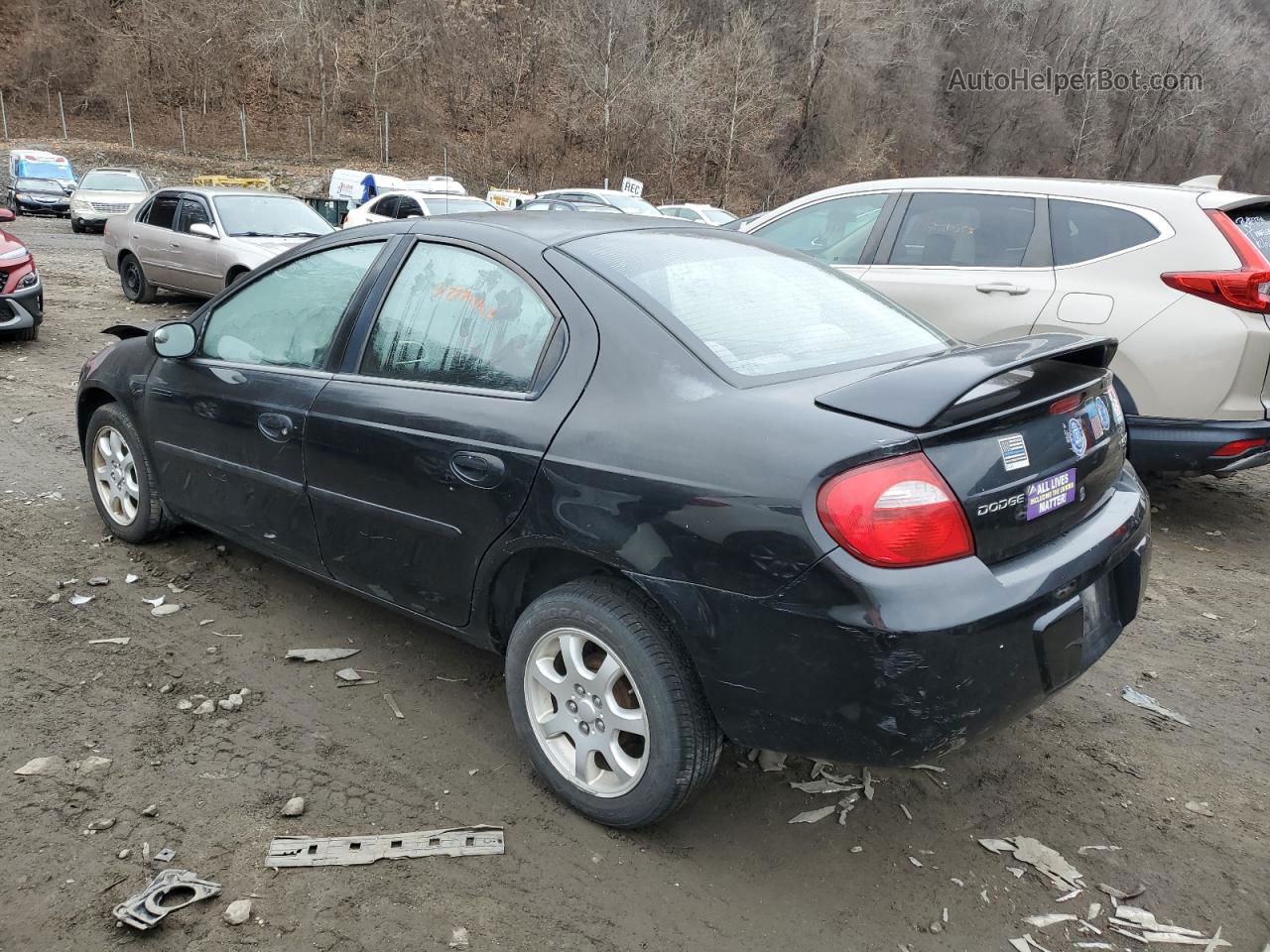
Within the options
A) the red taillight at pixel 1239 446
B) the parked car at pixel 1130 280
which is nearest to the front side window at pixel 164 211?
the parked car at pixel 1130 280

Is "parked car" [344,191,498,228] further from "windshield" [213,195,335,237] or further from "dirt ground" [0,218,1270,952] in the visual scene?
"dirt ground" [0,218,1270,952]

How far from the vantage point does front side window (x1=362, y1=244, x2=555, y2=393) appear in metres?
2.72

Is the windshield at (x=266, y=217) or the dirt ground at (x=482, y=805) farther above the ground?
the windshield at (x=266, y=217)

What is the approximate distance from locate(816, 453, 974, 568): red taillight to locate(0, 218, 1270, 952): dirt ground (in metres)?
0.99

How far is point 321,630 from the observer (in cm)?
365

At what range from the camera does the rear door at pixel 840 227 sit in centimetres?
596

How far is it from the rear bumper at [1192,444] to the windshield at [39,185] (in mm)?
30738

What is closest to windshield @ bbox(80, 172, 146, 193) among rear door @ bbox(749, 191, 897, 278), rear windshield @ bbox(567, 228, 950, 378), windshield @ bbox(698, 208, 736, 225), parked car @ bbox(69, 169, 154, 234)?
parked car @ bbox(69, 169, 154, 234)

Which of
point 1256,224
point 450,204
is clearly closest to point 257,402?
point 1256,224

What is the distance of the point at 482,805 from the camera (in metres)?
2.66

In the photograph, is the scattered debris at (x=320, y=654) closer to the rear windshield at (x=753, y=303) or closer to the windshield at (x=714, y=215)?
the rear windshield at (x=753, y=303)

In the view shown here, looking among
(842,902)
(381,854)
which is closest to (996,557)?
(842,902)

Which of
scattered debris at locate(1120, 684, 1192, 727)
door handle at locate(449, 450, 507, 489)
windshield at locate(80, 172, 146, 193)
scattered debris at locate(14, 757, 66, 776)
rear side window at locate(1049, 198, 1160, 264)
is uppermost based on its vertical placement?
rear side window at locate(1049, 198, 1160, 264)

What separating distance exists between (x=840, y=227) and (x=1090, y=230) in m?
1.61
